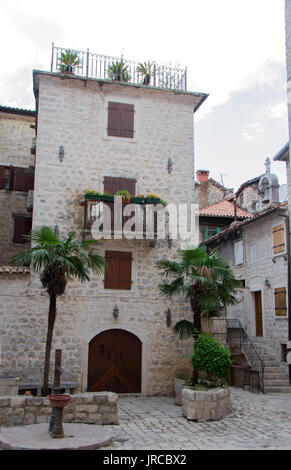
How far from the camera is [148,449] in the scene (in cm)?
840

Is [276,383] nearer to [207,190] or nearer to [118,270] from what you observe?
[118,270]

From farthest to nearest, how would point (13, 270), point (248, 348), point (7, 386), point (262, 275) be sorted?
point (262, 275), point (248, 348), point (13, 270), point (7, 386)

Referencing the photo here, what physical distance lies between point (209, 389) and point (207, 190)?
1914 cm

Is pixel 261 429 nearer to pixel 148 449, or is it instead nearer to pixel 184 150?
pixel 148 449

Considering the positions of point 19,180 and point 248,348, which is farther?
point 19,180

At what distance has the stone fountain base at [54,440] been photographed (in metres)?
7.93

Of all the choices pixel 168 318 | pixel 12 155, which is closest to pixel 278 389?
pixel 168 318

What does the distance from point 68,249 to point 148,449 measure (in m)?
5.05

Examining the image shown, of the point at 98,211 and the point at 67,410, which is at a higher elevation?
the point at 98,211

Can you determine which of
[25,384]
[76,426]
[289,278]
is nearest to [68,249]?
[76,426]

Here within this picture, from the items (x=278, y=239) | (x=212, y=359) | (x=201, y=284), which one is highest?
(x=278, y=239)

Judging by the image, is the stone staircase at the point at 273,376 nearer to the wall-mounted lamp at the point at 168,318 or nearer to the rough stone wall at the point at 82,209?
the rough stone wall at the point at 82,209

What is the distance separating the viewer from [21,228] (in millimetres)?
20078

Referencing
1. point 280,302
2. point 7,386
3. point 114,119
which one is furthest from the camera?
point 280,302
